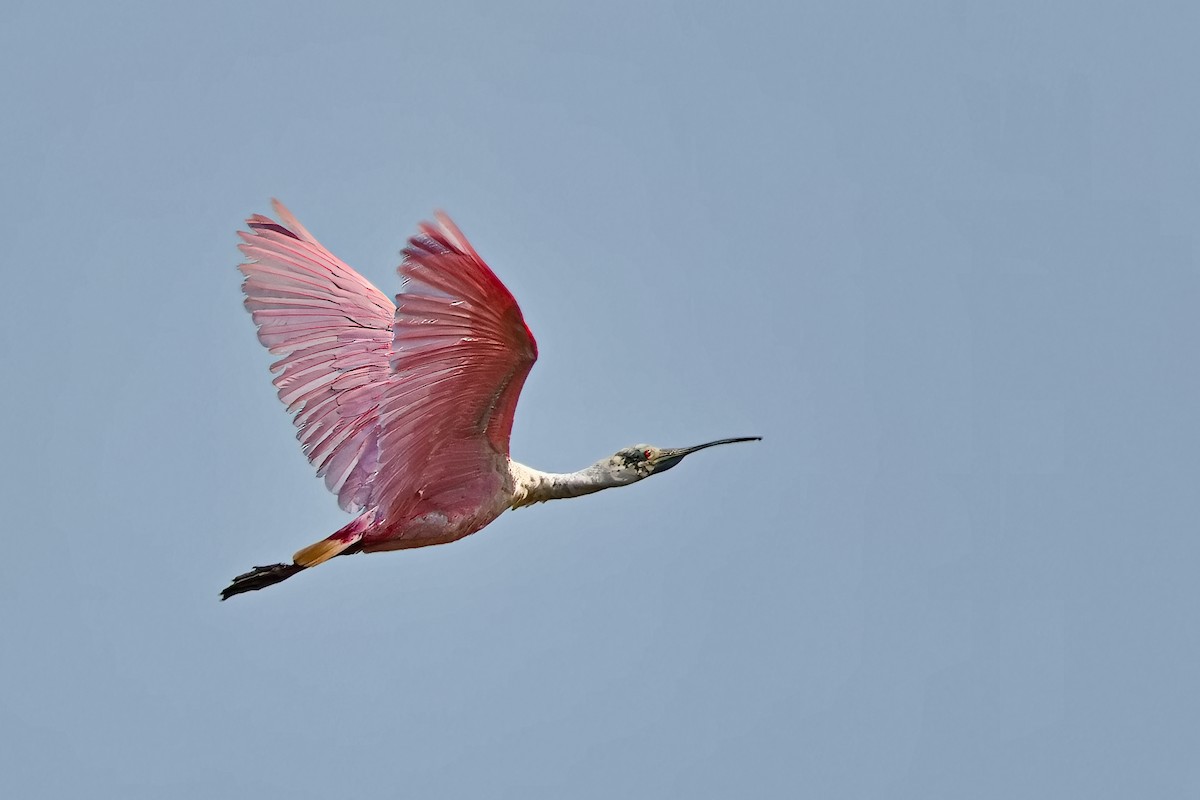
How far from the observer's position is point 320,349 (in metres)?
14.5

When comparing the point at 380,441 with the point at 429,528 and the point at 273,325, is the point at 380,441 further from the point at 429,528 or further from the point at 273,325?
the point at 273,325

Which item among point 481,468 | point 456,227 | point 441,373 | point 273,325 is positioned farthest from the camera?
point 273,325

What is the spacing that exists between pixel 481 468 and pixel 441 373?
1.46m

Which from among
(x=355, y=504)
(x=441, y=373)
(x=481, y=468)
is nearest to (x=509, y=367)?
(x=441, y=373)

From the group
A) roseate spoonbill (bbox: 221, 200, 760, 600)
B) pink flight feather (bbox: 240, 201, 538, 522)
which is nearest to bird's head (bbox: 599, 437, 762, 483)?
roseate spoonbill (bbox: 221, 200, 760, 600)

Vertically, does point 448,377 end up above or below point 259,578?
above

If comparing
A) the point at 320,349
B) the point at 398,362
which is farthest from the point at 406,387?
the point at 320,349

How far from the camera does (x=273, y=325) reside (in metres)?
14.4

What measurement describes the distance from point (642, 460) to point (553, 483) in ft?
2.29

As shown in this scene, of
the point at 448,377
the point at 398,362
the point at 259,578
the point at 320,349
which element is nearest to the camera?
the point at 398,362

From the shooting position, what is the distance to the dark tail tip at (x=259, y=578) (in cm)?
1368

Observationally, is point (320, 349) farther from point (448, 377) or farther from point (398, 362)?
point (398, 362)

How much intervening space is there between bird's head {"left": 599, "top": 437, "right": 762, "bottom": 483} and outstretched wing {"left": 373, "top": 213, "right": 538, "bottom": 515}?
1320 mm

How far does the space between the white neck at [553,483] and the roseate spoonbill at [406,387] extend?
1cm
